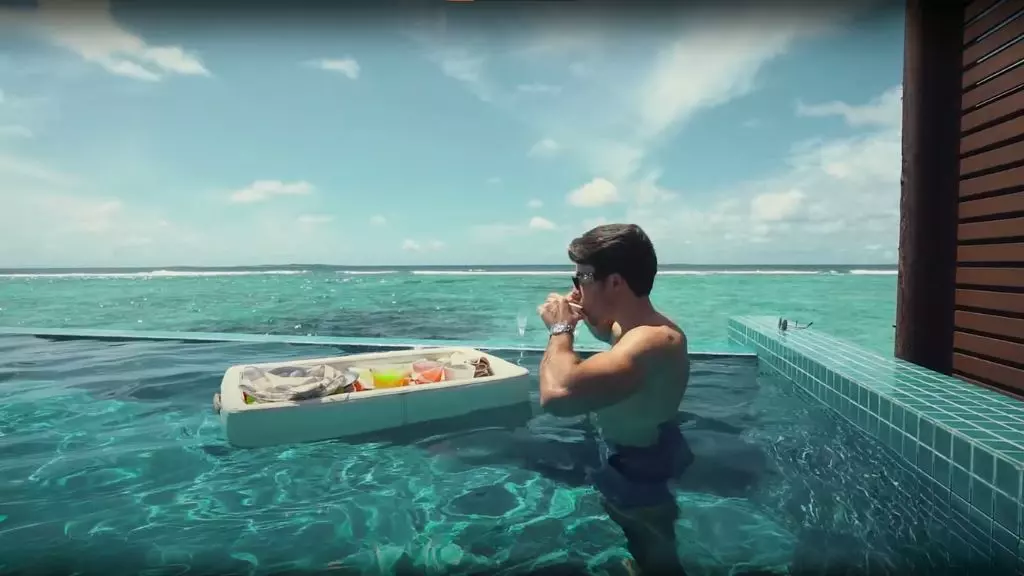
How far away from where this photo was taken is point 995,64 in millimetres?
3500

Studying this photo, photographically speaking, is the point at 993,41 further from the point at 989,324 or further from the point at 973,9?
the point at 989,324

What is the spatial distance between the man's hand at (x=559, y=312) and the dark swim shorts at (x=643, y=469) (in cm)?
63

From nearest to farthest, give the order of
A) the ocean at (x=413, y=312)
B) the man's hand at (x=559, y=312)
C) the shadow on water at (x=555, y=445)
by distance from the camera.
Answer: the man's hand at (x=559, y=312) → the shadow on water at (x=555, y=445) → the ocean at (x=413, y=312)

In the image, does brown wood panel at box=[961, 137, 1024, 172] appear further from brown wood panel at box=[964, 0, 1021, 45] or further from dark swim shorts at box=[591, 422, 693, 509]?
dark swim shorts at box=[591, 422, 693, 509]

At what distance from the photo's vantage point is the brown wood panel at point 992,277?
335 centimetres

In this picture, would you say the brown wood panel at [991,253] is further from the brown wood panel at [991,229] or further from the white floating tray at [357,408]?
the white floating tray at [357,408]

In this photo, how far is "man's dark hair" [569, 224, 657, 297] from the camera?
2.28 m

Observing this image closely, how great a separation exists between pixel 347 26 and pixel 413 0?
20 cm

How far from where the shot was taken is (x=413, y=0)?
1.54 m

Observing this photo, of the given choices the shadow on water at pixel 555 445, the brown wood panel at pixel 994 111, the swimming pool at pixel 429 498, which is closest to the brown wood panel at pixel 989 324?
the swimming pool at pixel 429 498

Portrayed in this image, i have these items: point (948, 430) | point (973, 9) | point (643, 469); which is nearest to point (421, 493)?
point (643, 469)

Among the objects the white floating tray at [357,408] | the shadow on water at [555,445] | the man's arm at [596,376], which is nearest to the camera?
the man's arm at [596,376]

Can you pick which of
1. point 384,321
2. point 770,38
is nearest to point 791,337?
point 770,38

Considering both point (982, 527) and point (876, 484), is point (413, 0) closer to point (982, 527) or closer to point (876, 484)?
point (982, 527)
